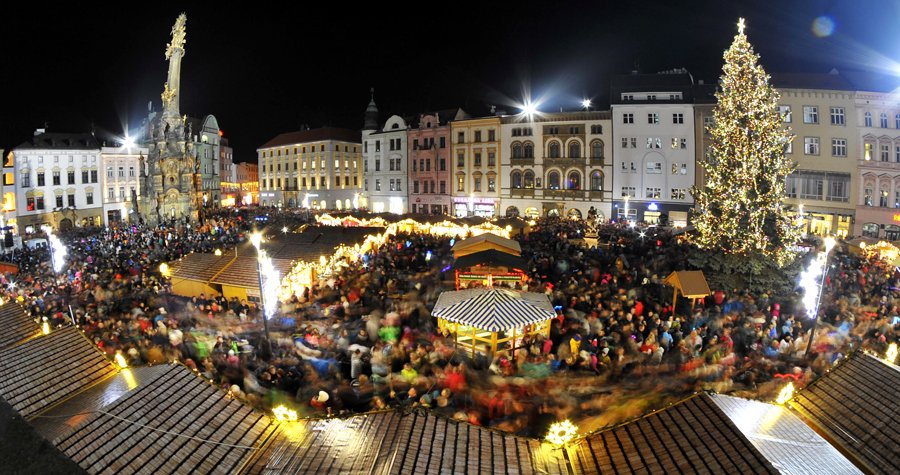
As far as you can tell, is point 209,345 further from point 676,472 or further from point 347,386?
point 676,472

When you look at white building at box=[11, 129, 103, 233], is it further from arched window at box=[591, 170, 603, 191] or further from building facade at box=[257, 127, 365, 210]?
arched window at box=[591, 170, 603, 191]

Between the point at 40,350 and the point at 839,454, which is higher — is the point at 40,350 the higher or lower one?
the higher one

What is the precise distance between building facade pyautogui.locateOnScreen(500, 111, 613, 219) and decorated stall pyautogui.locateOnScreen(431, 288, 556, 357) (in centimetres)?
3054

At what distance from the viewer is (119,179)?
51062mm

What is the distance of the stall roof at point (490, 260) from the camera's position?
1662 cm

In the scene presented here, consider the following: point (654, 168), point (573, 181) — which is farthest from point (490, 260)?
point (573, 181)

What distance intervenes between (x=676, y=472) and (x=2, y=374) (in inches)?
320

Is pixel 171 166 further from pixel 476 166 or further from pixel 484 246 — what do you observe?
pixel 484 246

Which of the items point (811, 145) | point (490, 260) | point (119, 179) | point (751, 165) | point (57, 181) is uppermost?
point (811, 145)

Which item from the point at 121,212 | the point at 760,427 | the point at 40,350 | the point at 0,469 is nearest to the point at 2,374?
the point at 40,350

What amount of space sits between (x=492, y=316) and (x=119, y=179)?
5317 centimetres

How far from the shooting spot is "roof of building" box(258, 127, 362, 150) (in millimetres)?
65438

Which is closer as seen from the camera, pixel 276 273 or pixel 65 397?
pixel 65 397

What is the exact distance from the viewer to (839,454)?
5.05 meters
